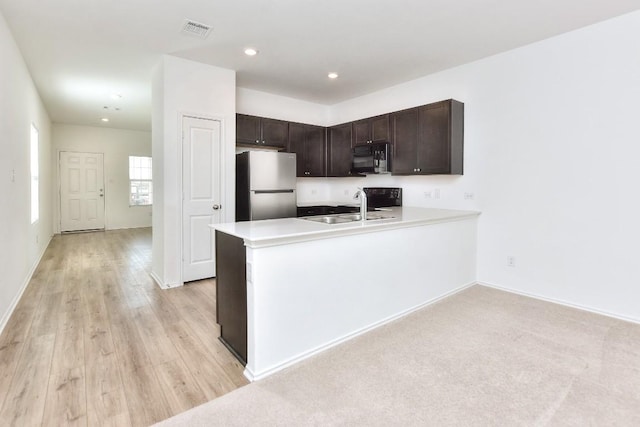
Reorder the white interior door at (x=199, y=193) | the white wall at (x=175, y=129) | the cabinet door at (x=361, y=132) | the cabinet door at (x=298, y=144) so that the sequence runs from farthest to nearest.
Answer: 1. the cabinet door at (x=298, y=144)
2. the cabinet door at (x=361, y=132)
3. the white interior door at (x=199, y=193)
4. the white wall at (x=175, y=129)

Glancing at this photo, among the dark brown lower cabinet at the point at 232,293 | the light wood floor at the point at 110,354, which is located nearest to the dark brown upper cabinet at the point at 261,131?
the light wood floor at the point at 110,354

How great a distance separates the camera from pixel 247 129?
467cm

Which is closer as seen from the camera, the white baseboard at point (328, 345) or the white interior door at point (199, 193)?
the white baseboard at point (328, 345)

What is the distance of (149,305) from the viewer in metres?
3.25

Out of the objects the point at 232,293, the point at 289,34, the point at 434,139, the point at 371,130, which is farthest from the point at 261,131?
the point at 232,293

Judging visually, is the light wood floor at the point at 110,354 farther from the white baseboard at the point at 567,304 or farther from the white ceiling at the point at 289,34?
the white baseboard at the point at 567,304

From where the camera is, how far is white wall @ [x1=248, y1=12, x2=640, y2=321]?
2871 mm

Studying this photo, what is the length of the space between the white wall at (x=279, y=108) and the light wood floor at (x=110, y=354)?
8.56ft

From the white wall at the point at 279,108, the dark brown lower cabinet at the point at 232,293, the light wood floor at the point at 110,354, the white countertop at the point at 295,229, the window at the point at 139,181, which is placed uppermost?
the white wall at the point at 279,108

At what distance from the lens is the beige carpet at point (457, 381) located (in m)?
1.65

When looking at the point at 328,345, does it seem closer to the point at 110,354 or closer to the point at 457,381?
the point at 457,381

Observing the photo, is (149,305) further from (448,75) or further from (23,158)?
(448,75)

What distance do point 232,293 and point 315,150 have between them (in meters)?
3.53

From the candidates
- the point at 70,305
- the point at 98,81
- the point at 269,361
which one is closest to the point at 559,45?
the point at 269,361
